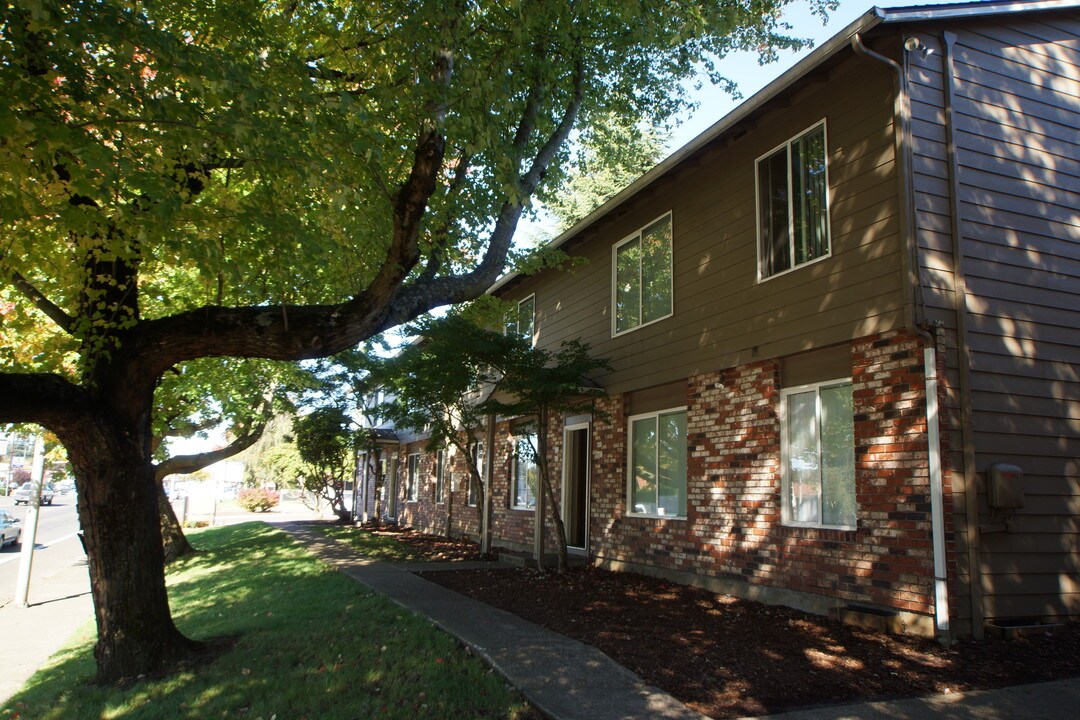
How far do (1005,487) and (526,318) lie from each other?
11.2 metres

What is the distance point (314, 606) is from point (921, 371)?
733 centimetres

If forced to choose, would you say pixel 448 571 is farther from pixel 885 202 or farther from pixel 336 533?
pixel 336 533

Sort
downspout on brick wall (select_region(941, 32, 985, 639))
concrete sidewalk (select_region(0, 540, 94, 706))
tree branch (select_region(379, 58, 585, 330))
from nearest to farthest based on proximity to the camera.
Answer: downspout on brick wall (select_region(941, 32, 985, 639))
tree branch (select_region(379, 58, 585, 330))
concrete sidewalk (select_region(0, 540, 94, 706))

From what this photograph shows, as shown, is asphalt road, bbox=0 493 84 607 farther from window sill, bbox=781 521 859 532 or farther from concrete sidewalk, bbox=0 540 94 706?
window sill, bbox=781 521 859 532

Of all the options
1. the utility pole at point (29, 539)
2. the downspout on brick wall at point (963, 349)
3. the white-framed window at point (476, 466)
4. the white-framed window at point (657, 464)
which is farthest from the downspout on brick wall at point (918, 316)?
the utility pole at point (29, 539)

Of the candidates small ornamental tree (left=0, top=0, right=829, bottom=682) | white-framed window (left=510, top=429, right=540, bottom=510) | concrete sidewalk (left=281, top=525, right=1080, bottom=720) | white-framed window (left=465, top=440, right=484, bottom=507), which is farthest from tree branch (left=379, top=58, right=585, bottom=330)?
→ white-framed window (left=465, top=440, right=484, bottom=507)

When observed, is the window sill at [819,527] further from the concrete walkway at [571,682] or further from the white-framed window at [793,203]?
the white-framed window at [793,203]

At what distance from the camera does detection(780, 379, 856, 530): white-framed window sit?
26.1ft

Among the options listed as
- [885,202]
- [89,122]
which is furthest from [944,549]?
[89,122]

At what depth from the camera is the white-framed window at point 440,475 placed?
74.2ft

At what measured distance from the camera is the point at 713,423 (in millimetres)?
9961

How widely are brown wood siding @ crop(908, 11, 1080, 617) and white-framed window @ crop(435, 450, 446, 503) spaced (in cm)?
1676

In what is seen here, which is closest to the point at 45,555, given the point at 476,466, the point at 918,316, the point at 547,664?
the point at 476,466

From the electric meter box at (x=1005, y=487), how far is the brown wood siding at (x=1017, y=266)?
0.37 ft
